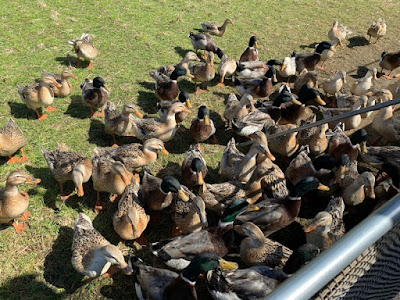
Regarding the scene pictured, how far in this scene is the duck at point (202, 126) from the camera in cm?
572

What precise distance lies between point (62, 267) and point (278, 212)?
286cm

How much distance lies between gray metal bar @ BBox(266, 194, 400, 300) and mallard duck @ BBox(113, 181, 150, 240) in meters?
3.16

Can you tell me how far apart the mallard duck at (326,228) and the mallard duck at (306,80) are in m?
3.69

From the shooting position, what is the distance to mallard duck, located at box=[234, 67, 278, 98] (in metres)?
7.04

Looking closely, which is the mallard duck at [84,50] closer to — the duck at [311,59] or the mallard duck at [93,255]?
the mallard duck at [93,255]

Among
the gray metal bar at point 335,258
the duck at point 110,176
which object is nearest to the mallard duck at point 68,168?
the duck at point 110,176

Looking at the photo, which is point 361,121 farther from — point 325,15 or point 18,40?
point 18,40

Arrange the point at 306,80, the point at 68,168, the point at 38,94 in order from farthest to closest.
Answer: the point at 306,80 < the point at 38,94 < the point at 68,168

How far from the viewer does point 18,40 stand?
821cm

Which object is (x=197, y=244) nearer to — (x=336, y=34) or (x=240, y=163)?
(x=240, y=163)

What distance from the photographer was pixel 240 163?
5195mm

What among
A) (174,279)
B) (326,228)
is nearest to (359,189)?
(326,228)

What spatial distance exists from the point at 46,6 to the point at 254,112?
301 inches

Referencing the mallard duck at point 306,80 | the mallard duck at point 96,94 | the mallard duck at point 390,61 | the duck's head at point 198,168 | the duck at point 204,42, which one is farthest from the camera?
Answer: the duck at point 204,42
